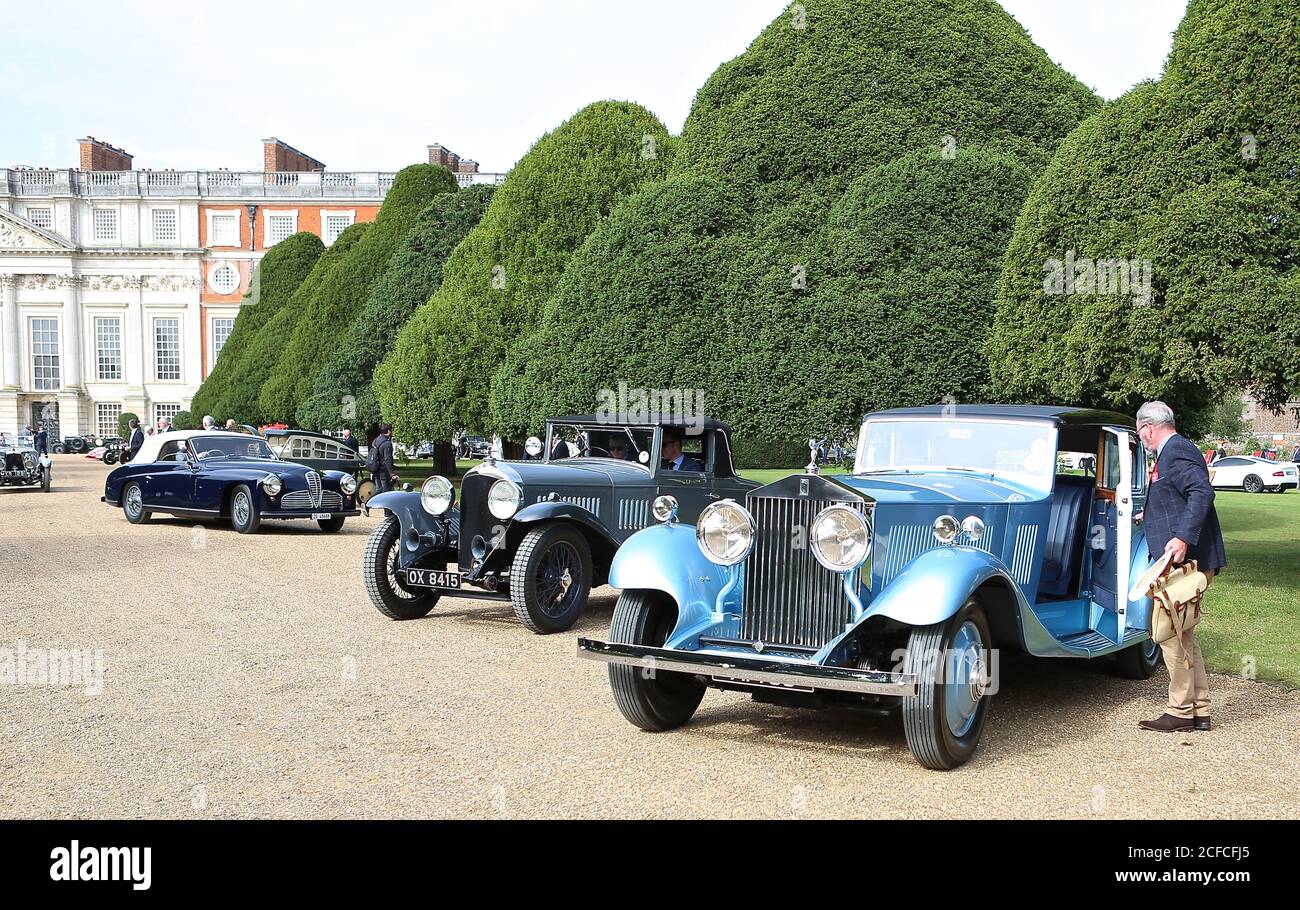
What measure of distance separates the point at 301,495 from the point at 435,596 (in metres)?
7.79

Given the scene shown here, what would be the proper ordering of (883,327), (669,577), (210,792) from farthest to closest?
(883,327) < (669,577) < (210,792)

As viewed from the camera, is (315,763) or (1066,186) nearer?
(315,763)

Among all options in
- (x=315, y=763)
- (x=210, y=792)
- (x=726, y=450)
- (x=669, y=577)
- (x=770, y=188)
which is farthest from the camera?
(x=770, y=188)

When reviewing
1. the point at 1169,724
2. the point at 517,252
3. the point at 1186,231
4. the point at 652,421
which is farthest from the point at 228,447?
the point at 1169,724

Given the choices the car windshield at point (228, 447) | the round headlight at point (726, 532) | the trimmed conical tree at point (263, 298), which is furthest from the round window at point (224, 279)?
the round headlight at point (726, 532)

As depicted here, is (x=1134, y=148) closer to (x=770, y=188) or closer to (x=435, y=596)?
(x=770, y=188)

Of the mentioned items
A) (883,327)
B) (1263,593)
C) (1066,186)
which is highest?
(1066,186)

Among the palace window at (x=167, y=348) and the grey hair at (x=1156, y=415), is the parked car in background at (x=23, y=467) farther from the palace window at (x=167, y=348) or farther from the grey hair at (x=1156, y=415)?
the palace window at (x=167, y=348)

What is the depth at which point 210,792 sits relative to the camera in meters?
5.08

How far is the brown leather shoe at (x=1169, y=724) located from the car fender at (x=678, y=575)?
8.15 ft

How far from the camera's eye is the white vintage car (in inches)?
1475

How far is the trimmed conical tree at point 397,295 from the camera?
29281mm

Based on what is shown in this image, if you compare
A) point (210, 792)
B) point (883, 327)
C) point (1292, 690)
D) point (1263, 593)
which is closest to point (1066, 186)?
point (883, 327)

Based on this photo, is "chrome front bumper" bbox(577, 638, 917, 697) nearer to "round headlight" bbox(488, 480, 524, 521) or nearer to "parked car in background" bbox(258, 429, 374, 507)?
"round headlight" bbox(488, 480, 524, 521)
